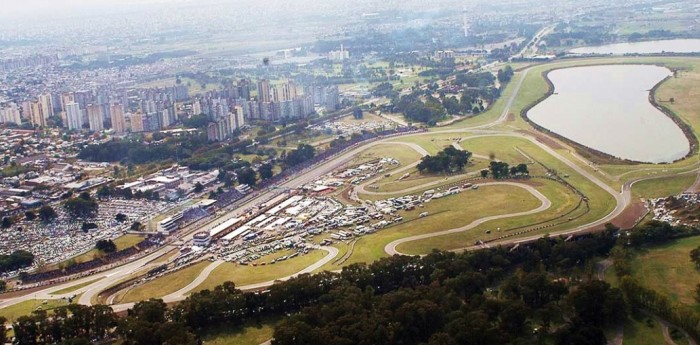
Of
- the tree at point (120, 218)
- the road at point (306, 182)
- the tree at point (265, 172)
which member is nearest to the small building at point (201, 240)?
the road at point (306, 182)

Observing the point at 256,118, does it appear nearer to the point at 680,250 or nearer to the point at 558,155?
the point at 558,155

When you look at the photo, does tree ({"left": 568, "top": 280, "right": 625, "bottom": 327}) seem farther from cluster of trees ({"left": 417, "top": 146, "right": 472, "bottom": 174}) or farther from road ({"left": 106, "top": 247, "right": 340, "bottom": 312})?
cluster of trees ({"left": 417, "top": 146, "right": 472, "bottom": 174})

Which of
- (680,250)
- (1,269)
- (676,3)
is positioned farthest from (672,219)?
(676,3)

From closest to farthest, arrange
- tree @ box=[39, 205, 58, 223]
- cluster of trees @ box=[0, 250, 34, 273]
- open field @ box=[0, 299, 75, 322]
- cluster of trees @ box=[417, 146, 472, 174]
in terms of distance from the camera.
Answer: open field @ box=[0, 299, 75, 322] < cluster of trees @ box=[0, 250, 34, 273] < tree @ box=[39, 205, 58, 223] < cluster of trees @ box=[417, 146, 472, 174]

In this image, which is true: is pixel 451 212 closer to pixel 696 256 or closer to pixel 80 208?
pixel 696 256

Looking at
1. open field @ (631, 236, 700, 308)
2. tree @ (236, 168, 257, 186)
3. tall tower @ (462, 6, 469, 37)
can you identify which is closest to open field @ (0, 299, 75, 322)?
tree @ (236, 168, 257, 186)

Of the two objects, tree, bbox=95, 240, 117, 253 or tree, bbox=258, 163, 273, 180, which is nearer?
tree, bbox=95, 240, 117, 253

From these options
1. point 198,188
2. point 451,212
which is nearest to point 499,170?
point 451,212
